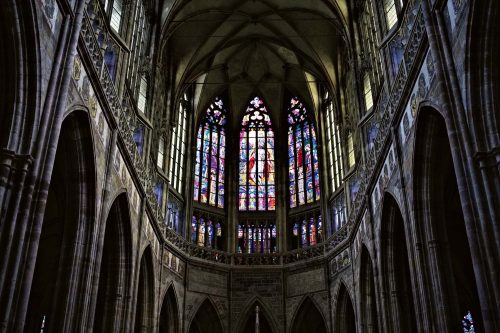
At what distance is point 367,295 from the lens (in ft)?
77.7

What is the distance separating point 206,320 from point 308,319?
5449 mm

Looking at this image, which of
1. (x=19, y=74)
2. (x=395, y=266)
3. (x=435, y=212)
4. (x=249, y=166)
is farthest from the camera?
(x=249, y=166)

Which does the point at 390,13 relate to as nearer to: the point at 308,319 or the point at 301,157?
the point at 301,157

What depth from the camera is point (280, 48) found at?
33969mm

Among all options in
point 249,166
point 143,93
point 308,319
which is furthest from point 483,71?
point 249,166

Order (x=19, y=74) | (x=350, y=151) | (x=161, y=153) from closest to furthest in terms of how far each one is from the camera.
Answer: (x=19, y=74), (x=161, y=153), (x=350, y=151)

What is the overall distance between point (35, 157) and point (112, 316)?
379 inches

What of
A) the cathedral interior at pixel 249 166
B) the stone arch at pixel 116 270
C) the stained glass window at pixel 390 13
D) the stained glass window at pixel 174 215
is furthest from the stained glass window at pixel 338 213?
the stone arch at pixel 116 270

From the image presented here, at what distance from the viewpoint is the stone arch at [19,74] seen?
35.9 ft

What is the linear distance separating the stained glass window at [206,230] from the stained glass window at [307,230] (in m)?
4.43

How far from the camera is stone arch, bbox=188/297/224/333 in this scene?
29016mm

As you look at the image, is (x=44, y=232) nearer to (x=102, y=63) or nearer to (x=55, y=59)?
(x=102, y=63)

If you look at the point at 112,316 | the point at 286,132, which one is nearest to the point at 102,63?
the point at 112,316

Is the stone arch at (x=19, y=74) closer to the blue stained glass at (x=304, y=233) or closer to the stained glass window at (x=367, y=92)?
the stained glass window at (x=367, y=92)
